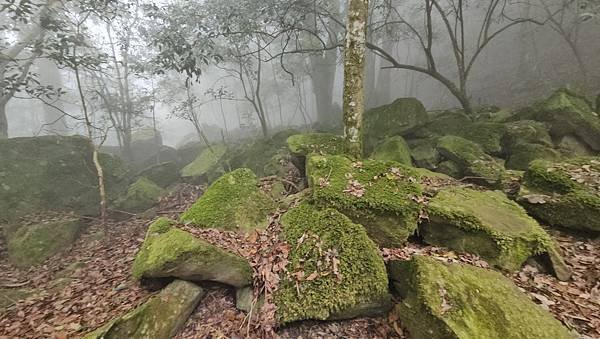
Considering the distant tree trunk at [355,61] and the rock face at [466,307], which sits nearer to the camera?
the rock face at [466,307]

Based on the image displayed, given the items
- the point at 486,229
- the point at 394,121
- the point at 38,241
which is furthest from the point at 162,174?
the point at 486,229

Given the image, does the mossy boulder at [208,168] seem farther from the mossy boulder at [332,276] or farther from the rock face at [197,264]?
the mossy boulder at [332,276]

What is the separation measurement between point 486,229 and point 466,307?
1410mm

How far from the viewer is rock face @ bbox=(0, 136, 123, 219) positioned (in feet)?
28.6

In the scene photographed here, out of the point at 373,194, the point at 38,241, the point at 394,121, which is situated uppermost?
the point at 394,121

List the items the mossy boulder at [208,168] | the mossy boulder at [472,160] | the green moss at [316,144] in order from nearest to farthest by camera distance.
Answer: the mossy boulder at [472,160]
the green moss at [316,144]
the mossy boulder at [208,168]

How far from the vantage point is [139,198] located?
9.79m

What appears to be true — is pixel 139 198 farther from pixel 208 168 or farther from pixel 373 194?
pixel 373 194

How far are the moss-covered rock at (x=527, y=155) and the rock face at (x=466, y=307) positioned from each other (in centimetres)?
410

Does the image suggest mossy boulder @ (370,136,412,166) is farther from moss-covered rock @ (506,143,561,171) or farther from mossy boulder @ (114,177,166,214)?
mossy boulder @ (114,177,166,214)

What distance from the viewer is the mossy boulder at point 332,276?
359cm

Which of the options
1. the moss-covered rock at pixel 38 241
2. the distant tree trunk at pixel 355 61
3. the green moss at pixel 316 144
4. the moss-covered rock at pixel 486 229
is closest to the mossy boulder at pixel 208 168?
the moss-covered rock at pixel 38 241

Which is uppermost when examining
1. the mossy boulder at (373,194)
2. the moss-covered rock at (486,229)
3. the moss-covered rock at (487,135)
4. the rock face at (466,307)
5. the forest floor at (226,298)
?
the moss-covered rock at (487,135)

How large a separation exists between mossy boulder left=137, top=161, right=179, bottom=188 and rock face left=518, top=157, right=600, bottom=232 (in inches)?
433
